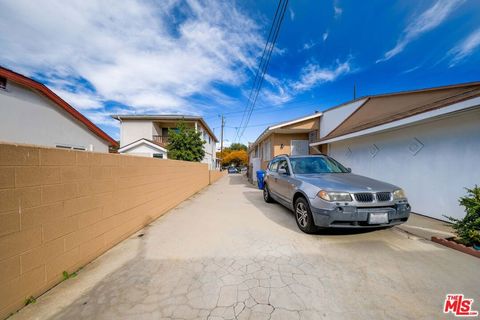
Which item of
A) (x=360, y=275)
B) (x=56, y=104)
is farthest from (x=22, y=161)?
(x=56, y=104)

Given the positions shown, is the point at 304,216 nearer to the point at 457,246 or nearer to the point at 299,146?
the point at 457,246

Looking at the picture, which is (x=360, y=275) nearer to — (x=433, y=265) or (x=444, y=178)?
(x=433, y=265)

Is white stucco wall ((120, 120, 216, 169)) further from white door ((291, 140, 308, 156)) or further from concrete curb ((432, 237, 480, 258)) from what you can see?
concrete curb ((432, 237, 480, 258))

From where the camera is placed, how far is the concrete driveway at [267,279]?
1.69m

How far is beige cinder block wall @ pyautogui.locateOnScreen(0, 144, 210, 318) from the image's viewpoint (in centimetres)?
162

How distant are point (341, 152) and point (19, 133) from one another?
12.8m

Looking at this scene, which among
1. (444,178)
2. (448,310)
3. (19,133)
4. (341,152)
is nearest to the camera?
(448,310)

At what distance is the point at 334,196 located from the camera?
9.90 ft

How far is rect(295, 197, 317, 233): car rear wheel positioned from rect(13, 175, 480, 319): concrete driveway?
0.64 feet

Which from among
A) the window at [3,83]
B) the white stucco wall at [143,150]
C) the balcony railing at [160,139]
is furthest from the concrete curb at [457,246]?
the balcony railing at [160,139]

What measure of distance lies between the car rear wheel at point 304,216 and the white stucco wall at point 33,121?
376 inches

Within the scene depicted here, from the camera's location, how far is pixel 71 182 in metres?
2.23

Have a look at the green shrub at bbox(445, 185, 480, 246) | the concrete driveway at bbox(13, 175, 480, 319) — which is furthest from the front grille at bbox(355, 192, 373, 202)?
the green shrub at bbox(445, 185, 480, 246)

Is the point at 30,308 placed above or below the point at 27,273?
below
